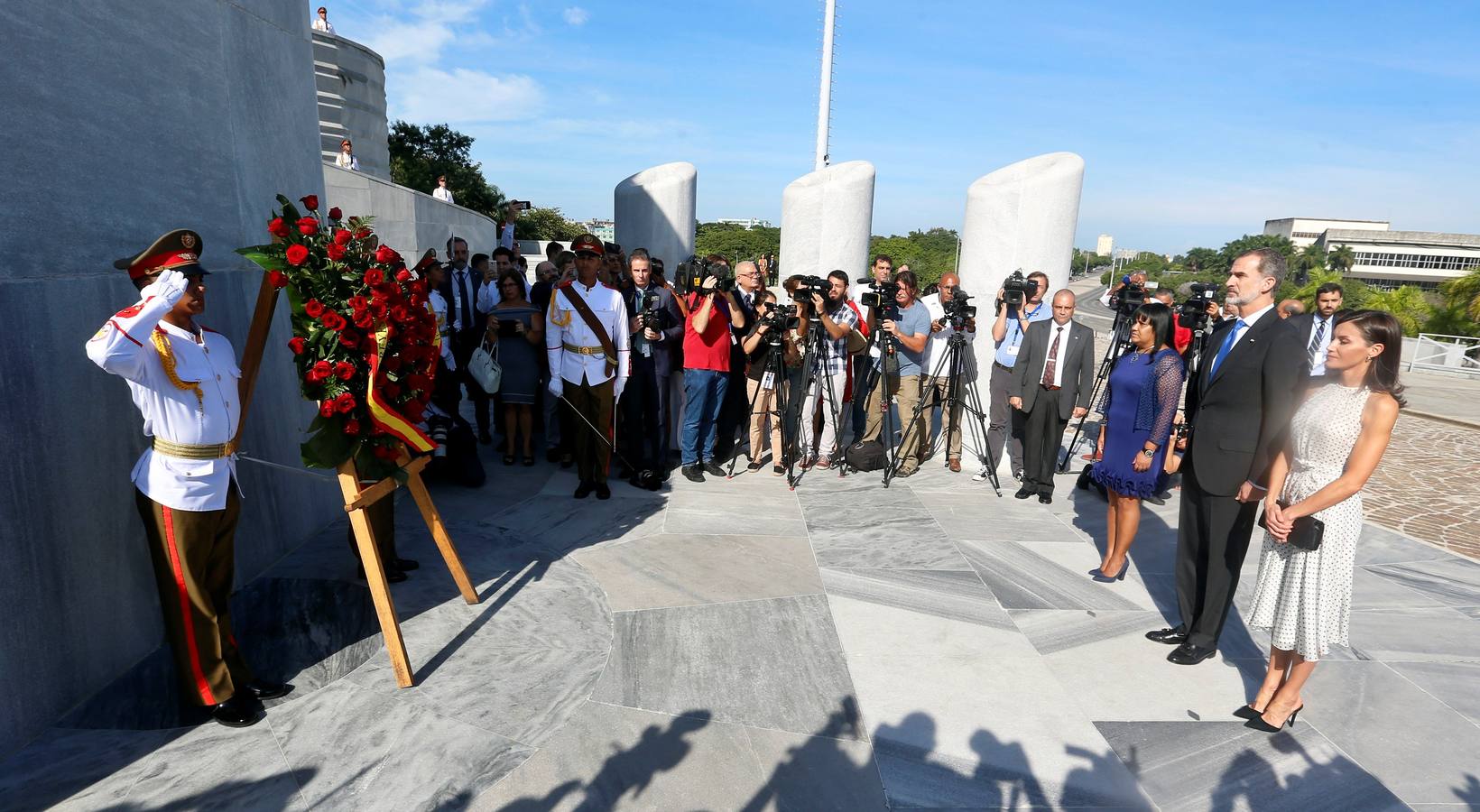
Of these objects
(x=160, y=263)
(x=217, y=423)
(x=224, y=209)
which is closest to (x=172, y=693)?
(x=217, y=423)

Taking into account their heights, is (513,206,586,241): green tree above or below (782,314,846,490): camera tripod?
above

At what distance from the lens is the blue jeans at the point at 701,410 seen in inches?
237

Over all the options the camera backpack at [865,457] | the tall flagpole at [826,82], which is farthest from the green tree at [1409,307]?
the camera backpack at [865,457]

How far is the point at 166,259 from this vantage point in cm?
274

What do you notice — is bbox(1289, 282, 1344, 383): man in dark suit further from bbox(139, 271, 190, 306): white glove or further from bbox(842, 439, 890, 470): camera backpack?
bbox(139, 271, 190, 306): white glove

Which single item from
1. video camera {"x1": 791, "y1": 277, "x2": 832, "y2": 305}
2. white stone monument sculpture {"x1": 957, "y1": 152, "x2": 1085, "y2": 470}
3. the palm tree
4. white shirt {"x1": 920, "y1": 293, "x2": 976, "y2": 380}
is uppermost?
the palm tree

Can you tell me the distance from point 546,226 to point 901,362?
122ft

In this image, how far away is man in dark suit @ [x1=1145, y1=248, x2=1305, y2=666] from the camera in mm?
3137

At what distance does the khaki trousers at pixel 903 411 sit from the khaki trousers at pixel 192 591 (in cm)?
493

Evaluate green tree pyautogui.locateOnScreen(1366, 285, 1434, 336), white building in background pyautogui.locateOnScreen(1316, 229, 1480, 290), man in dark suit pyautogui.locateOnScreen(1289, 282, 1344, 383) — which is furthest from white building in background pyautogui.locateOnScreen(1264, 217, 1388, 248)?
man in dark suit pyautogui.locateOnScreen(1289, 282, 1344, 383)

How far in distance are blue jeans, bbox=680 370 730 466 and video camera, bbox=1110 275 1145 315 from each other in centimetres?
313

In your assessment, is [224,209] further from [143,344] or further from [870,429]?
[870,429]

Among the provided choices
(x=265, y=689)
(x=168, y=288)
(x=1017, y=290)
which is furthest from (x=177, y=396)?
(x=1017, y=290)

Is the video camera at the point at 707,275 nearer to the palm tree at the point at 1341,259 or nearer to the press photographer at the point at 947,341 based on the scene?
the press photographer at the point at 947,341
